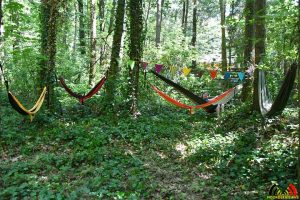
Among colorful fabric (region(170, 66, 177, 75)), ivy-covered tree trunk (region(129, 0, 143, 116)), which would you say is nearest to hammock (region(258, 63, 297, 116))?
ivy-covered tree trunk (region(129, 0, 143, 116))

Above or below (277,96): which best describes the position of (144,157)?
below

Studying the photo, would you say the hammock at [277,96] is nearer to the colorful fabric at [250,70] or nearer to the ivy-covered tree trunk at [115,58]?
the colorful fabric at [250,70]

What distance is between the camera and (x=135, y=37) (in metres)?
5.36

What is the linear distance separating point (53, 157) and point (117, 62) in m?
2.36

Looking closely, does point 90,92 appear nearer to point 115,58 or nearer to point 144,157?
point 115,58

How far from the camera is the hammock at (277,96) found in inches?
153

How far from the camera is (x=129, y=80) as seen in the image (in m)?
5.46

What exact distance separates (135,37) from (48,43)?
151cm

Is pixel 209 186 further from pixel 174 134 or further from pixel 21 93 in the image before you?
pixel 21 93

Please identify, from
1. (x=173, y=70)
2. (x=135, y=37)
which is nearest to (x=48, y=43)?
(x=135, y=37)

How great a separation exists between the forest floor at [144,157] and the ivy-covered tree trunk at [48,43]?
0.57 meters

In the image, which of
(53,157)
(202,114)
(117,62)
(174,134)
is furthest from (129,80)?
(53,157)

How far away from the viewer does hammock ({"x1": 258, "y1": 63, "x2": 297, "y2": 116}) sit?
3.89 metres

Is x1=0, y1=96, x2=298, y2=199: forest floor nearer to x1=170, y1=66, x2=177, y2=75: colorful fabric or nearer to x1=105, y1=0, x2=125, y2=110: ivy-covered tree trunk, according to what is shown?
x1=105, y1=0, x2=125, y2=110: ivy-covered tree trunk
